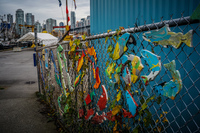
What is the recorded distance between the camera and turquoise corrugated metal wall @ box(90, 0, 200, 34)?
1972 mm

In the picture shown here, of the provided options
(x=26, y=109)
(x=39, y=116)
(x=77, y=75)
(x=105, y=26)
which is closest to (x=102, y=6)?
(x=105, y=26)

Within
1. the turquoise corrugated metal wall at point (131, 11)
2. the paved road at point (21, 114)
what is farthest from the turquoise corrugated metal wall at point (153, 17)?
the paved road at point (21, 114)

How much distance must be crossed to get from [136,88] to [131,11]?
1484 millimetres

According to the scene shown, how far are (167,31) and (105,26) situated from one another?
2.44 m

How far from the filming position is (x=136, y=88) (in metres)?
2.23

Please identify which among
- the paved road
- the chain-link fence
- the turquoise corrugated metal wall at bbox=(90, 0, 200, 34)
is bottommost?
the paved road

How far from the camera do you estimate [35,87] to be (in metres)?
6.49

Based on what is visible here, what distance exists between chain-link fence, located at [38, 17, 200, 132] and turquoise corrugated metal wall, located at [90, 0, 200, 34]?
0.98 feet

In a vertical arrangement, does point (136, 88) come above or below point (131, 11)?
below

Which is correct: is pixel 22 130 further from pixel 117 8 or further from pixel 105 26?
pixel 117 8

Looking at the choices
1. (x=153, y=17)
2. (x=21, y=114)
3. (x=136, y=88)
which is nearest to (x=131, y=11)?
(x=153, y=17)

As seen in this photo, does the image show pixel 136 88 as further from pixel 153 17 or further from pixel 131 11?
pixel 131 11

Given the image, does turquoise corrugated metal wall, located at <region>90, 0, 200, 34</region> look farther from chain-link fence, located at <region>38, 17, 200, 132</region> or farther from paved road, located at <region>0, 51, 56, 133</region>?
paved road, located at <region>0, 51, 56, 133</region>

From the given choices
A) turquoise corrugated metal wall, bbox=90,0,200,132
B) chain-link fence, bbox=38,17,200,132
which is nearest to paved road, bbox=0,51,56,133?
chain-link fence, bbox=38,17,200,132
